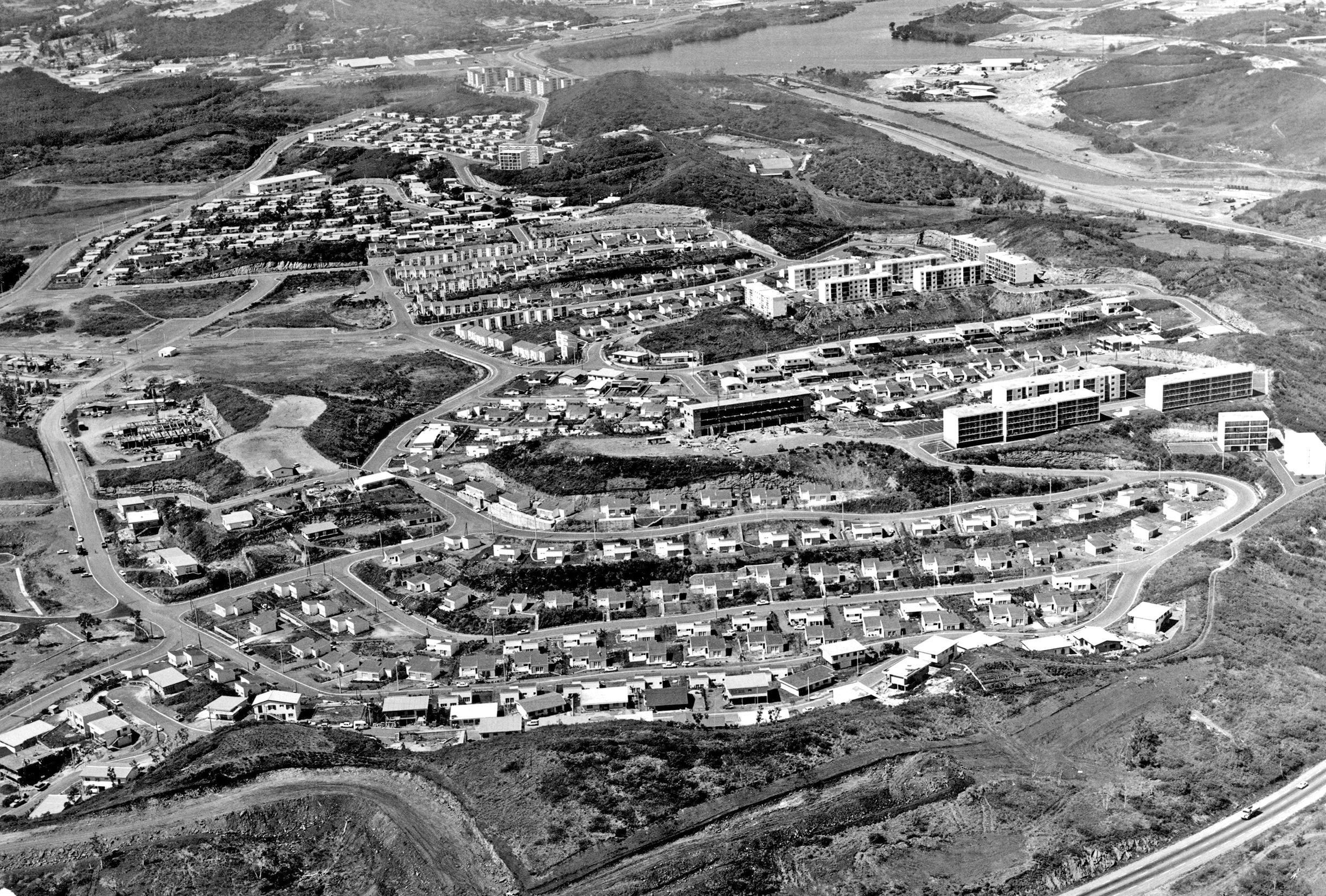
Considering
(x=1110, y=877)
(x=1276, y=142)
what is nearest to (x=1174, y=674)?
(x=1110, y=877)

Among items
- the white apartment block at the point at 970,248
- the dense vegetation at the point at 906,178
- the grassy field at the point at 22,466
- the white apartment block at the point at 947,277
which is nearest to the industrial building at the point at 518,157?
the dense vegetation at the point at 906,178

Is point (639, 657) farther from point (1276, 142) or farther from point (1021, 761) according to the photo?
point (1276, 142)

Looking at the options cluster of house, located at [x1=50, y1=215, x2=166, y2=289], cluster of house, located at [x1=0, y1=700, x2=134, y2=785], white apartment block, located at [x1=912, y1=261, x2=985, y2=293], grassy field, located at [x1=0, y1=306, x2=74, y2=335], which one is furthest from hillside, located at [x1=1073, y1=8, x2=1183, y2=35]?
cluster of house, located at [x1=0, y1=700, x2=134, y2=785]

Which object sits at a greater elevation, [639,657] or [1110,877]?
[1110,877]

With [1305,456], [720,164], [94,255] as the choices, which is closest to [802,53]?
[720,164]

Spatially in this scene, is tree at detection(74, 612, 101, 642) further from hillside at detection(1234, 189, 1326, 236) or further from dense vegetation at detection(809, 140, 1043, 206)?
hillside at detection(1234, 189, 1326, 236)

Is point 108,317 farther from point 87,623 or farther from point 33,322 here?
point 87,623
